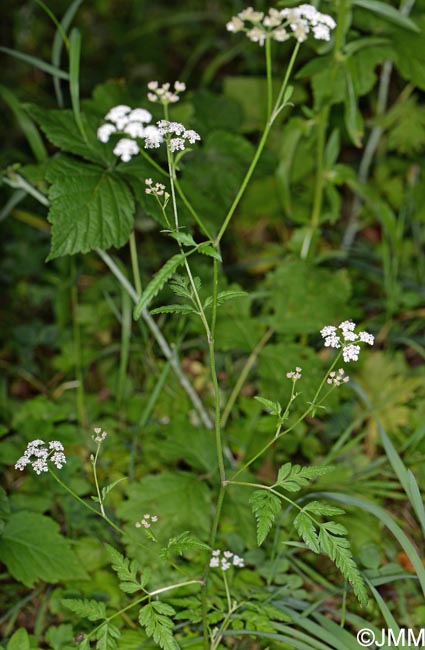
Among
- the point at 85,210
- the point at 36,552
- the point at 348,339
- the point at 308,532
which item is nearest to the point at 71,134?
the point at 85,210

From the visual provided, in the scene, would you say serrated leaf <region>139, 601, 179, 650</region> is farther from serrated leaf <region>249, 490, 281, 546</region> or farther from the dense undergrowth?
serrated leaf <region>249, 490, 281, 546</region>

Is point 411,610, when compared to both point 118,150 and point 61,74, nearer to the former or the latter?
point 118,150

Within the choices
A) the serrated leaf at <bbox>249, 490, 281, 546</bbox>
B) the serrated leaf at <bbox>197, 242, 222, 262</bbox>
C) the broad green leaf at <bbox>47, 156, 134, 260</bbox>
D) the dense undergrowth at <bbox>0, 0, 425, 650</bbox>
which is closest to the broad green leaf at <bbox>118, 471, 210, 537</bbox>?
the dense undergrowth at <bbox>0, 0, 425, 650</bbox>

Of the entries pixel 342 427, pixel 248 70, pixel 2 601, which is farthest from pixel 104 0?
pixel 2 601

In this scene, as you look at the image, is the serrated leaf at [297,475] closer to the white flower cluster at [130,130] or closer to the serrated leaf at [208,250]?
the serrated leaf at [208,250]

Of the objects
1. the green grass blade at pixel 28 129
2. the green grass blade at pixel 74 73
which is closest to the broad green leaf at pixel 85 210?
the green grass blade at pixel 74 73

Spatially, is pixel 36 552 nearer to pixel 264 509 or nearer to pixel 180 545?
pixel 180 545

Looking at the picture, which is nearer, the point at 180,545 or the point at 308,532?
the point at 308,532
